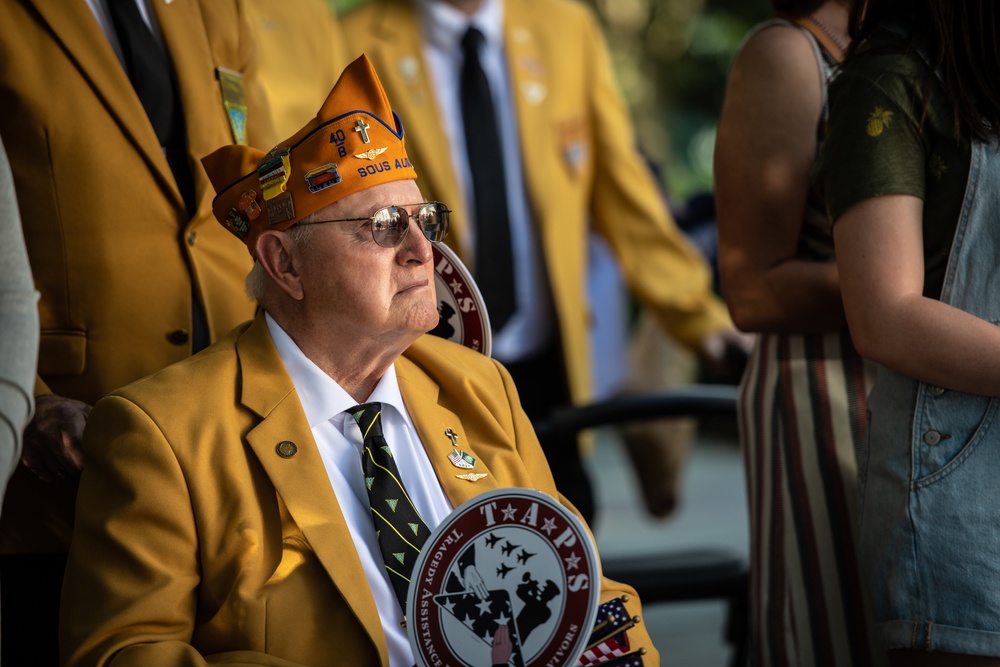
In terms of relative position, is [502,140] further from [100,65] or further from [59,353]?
[59,353]

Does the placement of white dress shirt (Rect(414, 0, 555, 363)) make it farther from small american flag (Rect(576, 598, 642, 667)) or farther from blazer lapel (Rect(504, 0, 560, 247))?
small american flag (Rect(576, 598, 642, 667))

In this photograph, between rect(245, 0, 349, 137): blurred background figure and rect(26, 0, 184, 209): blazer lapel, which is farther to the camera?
rect(245, 0, 349, 137): blurred background figure

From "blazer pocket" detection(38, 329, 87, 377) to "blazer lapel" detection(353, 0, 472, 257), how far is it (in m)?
1.76

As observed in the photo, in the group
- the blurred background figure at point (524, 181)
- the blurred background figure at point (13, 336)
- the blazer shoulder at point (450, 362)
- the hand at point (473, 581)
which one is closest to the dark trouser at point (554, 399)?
the blurred background figure at point (524, 181)

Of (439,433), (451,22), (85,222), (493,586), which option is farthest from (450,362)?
(451,22)

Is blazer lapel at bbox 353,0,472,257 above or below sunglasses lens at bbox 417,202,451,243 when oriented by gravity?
above

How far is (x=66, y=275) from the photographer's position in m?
2.68

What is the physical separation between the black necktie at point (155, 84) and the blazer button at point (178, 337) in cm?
27

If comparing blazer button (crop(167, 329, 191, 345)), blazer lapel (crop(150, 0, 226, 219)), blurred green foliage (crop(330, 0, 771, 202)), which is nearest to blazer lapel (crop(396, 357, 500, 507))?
blazer button (crop(167, 329, 191, 345))

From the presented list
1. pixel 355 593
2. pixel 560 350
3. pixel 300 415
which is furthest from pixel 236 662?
pixel 560 350

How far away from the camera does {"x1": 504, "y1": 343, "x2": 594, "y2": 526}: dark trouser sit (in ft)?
14.3

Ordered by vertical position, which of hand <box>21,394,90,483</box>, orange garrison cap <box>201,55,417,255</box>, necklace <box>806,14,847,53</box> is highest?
necklace <box>806,14,847,53</box>

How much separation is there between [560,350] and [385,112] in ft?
6.60

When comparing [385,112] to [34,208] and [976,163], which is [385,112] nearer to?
[34,208]
